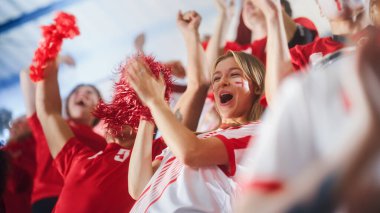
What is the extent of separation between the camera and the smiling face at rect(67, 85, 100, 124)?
2.04 m

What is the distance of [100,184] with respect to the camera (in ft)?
4.82

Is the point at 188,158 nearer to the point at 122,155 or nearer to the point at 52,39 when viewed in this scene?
the point at 122,155

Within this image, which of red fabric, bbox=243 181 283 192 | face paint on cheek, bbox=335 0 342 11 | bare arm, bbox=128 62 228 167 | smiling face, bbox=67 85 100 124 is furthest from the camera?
smiling face, bbox=67 85 100 124

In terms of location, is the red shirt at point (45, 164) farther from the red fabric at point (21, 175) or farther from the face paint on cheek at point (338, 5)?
the face paint on cheek at point (338, 5)

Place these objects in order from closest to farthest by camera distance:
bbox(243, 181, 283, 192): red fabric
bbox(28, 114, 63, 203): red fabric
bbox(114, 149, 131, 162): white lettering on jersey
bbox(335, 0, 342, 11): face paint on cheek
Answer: bbox(243, 181, 283, 192): red fabric, bbox(335, 0, 342, 11): face paint on cheek, bbox(114, 149, 131, 162): white lettering on jersey, bbox(28, 114, 63, 203): red fabric

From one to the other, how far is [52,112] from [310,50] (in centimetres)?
79

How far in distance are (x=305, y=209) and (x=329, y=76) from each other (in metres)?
0.14

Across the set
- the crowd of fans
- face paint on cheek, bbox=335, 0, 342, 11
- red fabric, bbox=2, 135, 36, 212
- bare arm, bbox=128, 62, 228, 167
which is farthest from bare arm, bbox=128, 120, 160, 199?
red fabric, bbox=2, 135, 36, 212

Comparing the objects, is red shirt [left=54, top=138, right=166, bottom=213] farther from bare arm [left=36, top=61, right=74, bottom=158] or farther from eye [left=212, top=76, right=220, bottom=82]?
eye [left=212, top=76, right=220, bottom=82]

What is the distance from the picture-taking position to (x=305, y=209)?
1.81 ft

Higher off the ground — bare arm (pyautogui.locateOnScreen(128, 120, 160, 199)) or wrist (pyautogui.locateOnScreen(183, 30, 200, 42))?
wrist (pyautogui.locateOnScreen(183, 30, 200, 42))

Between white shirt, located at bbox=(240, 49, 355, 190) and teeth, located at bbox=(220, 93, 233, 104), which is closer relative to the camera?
white shirt, located at bbox=(240, 49, 355, 190)

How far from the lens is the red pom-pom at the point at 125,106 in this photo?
1.32m

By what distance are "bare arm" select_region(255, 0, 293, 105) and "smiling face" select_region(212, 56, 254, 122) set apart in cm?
5
